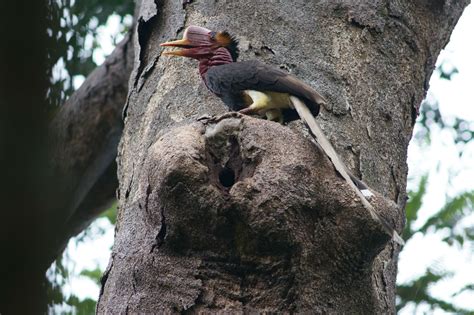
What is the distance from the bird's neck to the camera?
87.5 inches

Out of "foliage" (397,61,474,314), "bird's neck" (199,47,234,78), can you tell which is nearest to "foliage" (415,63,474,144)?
"foliage" (397,61,474,314)

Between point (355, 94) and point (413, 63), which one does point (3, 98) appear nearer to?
point (355, 94)

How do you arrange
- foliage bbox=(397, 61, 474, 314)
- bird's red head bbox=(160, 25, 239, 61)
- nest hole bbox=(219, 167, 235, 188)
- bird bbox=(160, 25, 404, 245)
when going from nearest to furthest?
1. nest hole bbox=(219, 167, 235, 188)
2. bird bbox=(160, 25, 404, 245)
3. bird's red head bbox=(160, 25, 239, 61)
4. foliage bbox=(397, 61, 474, 314)

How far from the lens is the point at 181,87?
7.20 feet

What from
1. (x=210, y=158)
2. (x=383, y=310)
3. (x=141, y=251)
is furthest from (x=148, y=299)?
(x=383, y=310)

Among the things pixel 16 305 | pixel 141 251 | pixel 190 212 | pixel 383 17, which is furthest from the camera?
pixel 383 17

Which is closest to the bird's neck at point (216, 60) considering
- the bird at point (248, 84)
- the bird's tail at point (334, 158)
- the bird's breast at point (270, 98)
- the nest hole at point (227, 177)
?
the bird at point (248, 84)

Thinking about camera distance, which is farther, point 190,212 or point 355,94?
point 355,94

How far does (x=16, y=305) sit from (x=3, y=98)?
0.16 m

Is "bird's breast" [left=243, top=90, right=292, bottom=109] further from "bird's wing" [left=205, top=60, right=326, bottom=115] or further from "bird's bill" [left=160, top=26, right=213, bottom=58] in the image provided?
"bird's bill" [left=160, top=26, right=213, bottom=58]

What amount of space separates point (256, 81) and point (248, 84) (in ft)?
0.12

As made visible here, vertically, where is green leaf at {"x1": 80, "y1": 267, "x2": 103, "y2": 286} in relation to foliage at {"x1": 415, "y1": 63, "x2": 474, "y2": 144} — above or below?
below

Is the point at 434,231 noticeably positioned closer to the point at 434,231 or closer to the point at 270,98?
the point at 434,231

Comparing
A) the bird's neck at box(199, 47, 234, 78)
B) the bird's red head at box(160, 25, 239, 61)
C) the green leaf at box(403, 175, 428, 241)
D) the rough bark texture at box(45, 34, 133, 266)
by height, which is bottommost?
the bird's neck at box(199, 47, 234, 78)
